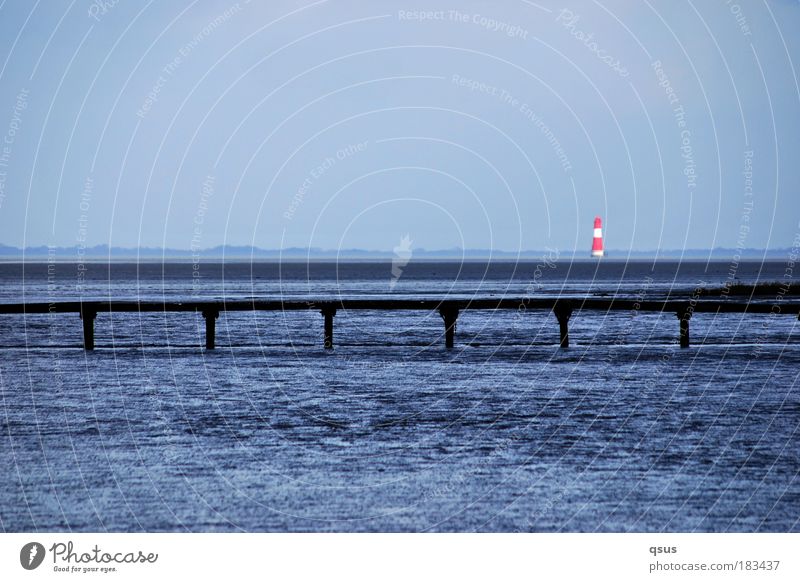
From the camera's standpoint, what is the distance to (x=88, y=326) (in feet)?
106

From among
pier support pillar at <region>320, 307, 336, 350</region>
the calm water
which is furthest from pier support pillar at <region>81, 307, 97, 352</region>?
pier support pillar at <region>320, 307, 336, 350</region>

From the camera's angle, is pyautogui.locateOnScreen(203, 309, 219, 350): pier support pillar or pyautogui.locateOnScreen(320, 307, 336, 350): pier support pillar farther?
pyautogui.locateOnScreen(320, 307, 336, 350): pier support pillar

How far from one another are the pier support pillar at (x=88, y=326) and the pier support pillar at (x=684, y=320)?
16.3 meters

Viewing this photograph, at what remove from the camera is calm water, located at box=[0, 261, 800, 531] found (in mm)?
11711

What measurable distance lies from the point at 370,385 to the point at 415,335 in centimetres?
1800

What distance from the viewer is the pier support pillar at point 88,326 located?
1248 inches

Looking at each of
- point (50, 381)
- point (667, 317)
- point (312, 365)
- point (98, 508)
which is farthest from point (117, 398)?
point (667, 317)

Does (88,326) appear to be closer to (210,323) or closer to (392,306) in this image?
(210,323)
